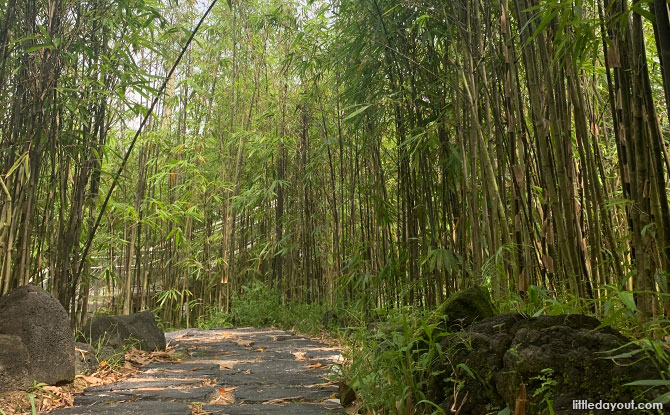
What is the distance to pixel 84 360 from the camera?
8.39 feet

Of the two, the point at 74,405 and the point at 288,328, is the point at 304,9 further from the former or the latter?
the point at 74,405

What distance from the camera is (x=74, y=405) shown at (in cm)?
201

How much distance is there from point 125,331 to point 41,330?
1.31m

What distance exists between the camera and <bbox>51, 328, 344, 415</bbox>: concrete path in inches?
75.9

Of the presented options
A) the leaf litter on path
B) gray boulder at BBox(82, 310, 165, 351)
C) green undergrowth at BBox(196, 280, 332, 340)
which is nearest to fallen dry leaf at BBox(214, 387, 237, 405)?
the leaf litter on path

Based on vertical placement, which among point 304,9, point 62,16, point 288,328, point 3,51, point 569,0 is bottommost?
point 288,328

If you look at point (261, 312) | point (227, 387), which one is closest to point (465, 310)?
point (227, 387)

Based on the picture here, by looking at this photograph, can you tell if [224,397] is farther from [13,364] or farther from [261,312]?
[261,312]

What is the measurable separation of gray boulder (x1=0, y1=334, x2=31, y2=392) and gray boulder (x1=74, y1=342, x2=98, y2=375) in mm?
411

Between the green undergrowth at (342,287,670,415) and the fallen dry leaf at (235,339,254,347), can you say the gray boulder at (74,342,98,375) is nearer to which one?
the green undergrowth at (342,287,670,415)

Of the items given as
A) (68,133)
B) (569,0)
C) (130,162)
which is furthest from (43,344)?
(130,162)

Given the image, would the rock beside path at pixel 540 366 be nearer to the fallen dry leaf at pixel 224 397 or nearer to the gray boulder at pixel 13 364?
the fallen dry leaf at pixel 224 397

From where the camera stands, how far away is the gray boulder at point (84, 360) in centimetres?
248

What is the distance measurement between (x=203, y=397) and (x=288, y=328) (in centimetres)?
Answer: 382
